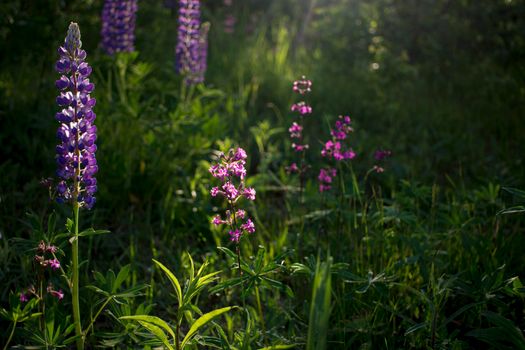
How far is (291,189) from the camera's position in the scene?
326 cm

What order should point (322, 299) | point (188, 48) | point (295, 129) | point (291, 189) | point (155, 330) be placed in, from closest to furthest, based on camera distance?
point (322, 299) < point (155, 330) < point (295, 129) < point (291, 189) < point (188, 48)

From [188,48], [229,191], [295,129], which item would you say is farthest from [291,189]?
[229,191]

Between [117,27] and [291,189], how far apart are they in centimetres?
164

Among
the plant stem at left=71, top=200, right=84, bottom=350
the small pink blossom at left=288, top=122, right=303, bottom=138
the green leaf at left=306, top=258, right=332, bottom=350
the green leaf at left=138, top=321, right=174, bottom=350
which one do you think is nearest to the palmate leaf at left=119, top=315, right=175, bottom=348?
the green leaf at left=138, top=321, right=174, bottom=350

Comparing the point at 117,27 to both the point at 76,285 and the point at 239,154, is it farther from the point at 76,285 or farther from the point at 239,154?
the point at 76,285

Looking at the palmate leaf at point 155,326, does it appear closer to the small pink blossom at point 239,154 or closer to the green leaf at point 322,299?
the green leaf at point 322,299

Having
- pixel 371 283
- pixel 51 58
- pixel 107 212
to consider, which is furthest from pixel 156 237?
pixel 51 58

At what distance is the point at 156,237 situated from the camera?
2.90 meters

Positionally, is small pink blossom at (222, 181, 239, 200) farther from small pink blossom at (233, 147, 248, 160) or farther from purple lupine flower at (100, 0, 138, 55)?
purple lupine flower at (100, 0, 138, 55)

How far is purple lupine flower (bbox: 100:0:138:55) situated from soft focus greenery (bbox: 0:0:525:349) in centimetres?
14

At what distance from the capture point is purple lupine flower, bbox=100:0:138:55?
3660 mm

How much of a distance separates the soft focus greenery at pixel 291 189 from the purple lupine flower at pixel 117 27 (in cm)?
14

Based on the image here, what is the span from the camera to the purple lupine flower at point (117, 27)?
366 cm

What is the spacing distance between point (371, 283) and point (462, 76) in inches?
160
